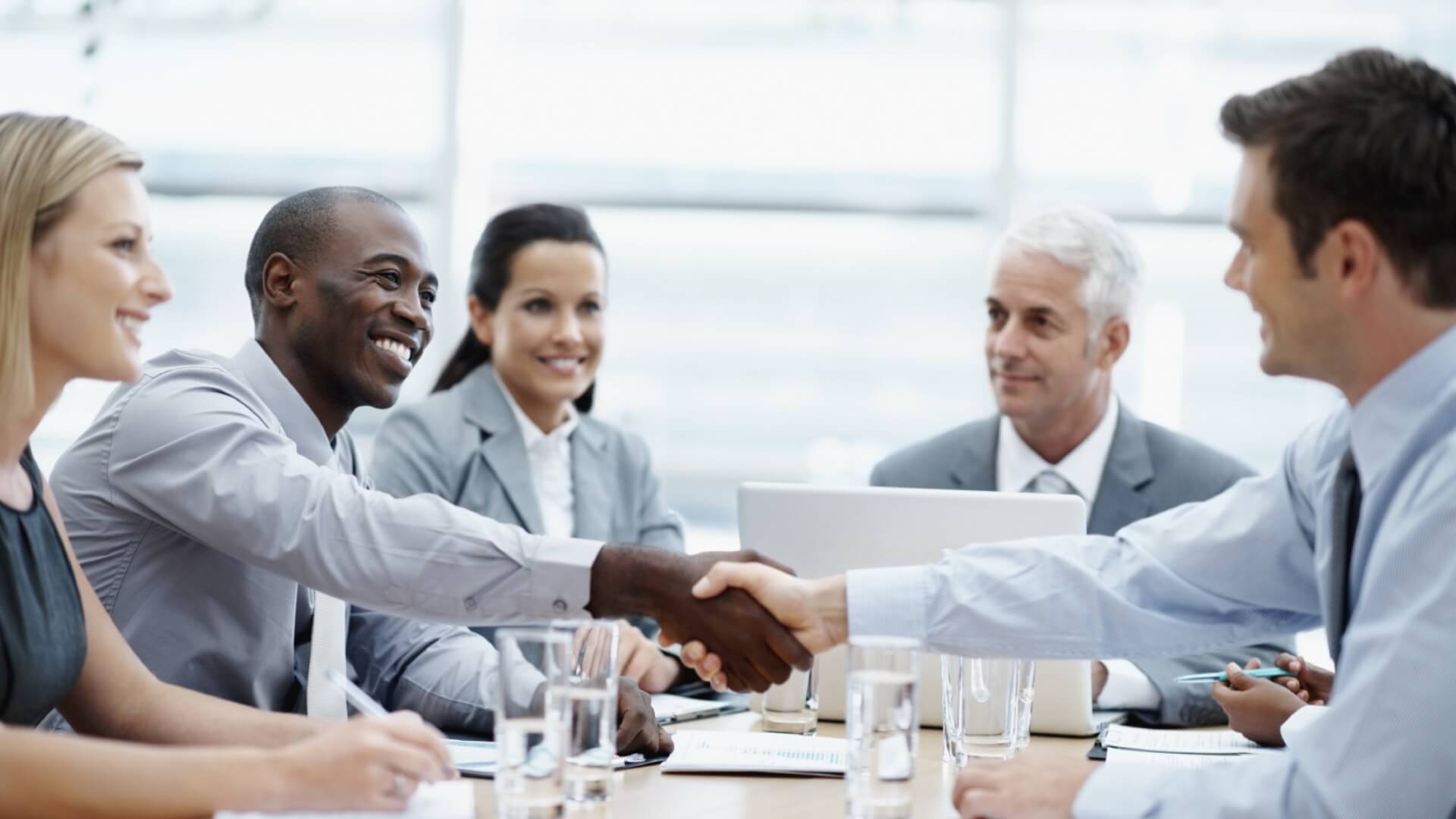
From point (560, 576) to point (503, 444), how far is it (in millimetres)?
1539

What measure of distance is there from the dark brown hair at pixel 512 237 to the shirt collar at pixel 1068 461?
3.50 ft

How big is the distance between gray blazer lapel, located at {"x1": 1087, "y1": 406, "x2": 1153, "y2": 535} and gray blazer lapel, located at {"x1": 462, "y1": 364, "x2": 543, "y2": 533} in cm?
120

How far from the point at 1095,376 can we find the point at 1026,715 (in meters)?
1.39

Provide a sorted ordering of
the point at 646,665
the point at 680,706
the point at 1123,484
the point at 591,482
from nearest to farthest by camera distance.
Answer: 1. the point at 680,706
2. the point at 646,665
3. the point at 1123,484
4. the point at 591,482

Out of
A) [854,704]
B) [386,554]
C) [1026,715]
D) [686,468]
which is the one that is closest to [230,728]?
[386,554]

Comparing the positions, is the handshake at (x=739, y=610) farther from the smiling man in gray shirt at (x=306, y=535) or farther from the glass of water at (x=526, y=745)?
the glass of water at (x=526, y=745)

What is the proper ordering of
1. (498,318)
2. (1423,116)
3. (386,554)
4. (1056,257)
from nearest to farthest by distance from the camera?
(1423,116) → (386,554) → (1056,257) → (498,318)

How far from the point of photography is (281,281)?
2.19m

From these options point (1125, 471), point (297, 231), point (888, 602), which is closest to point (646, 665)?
point (888, 602)

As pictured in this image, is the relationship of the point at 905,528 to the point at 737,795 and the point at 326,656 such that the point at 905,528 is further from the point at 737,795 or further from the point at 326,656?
the point at 326,656

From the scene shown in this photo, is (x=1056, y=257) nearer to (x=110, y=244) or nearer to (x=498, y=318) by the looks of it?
(x=498, y=318)

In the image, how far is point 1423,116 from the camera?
4.69 ft

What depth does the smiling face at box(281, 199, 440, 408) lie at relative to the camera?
218cm

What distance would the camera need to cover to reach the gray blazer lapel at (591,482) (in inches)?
135
